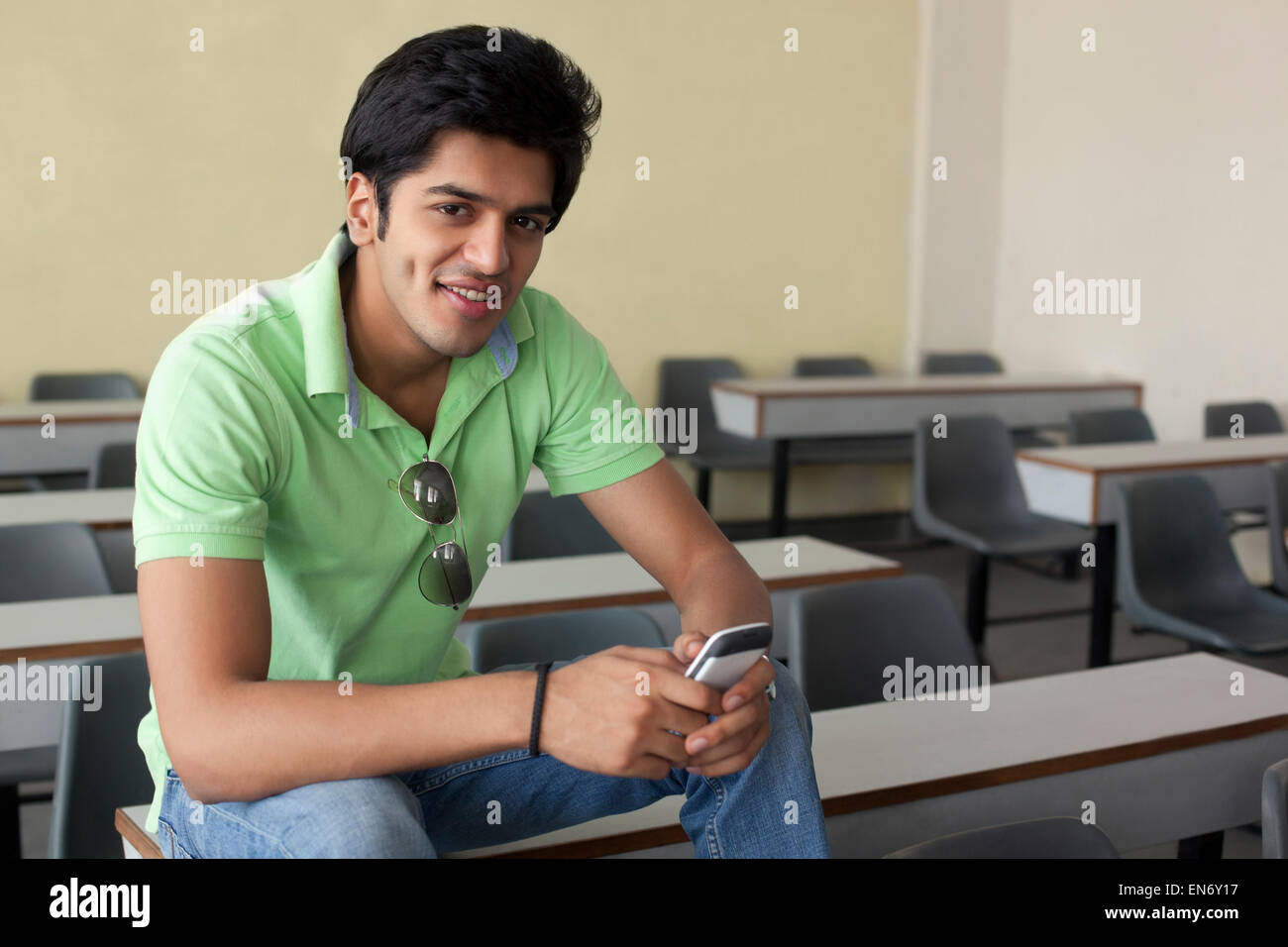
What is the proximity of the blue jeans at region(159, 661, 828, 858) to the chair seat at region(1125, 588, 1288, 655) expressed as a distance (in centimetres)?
214

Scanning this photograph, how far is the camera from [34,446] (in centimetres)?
418

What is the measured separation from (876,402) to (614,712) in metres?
4.29

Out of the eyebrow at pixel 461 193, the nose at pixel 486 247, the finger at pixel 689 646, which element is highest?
the eyebrow at pixel 461 193

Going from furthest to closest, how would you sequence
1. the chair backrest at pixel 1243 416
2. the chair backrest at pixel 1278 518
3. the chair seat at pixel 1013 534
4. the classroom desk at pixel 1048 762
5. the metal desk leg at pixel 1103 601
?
the chair backrest at pixel 1243 416 → the chair seat at pixel 1013 534 → the metal desk leg at pixel 1103 601 → the chair backrest at pixel 1278 518 → the classroom desk at pixel 1048 762

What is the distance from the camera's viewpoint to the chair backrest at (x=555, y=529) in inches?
121

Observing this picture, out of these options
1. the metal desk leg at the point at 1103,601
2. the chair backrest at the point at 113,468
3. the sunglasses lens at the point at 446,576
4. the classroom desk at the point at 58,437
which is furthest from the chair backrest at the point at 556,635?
the classroom desk at the point at 58,437

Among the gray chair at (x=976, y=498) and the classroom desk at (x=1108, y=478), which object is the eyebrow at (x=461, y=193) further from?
the gray chair at (x=976, y=498)

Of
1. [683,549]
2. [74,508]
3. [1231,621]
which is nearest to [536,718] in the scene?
[683,549]

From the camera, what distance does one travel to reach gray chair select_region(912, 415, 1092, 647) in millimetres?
4086

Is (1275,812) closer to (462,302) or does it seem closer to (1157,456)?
(462,302)

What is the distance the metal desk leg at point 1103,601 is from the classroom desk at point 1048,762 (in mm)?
1588
